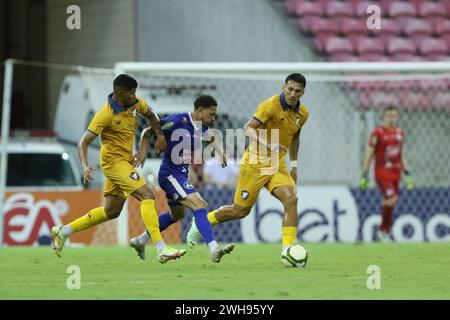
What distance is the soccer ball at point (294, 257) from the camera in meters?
11.3

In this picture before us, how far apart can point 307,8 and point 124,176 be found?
35.2ft

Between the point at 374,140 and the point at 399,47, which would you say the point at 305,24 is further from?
the point at 374,140

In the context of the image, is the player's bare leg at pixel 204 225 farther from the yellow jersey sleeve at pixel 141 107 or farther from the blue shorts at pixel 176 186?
the yellow jersey sleeve at pixel 141 107

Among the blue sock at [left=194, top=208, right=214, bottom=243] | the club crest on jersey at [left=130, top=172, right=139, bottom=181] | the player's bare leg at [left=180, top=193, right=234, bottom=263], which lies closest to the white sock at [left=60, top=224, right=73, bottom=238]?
the club crest on jersey at [left=130, top=172, right=139, bottom=181]

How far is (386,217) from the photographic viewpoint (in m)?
17.0

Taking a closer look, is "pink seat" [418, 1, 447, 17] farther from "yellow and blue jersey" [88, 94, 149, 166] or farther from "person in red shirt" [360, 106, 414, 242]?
"yellow and blue jersey" [88, 94, 149, 166]

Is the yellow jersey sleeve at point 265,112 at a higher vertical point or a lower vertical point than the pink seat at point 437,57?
lower

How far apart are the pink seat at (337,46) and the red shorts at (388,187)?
4.19 metres

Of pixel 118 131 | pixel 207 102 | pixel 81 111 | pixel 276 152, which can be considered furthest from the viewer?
pixel 81 111

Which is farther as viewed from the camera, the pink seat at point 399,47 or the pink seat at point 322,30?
the pink seat at point 399,47

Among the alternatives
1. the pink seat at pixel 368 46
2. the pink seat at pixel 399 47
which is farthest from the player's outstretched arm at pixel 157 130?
the pink seat at pixel 399 47

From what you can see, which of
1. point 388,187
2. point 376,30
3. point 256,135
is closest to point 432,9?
point 376,30

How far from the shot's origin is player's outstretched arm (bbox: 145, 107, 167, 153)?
11.9 meters

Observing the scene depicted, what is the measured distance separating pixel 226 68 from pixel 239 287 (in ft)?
26.8
